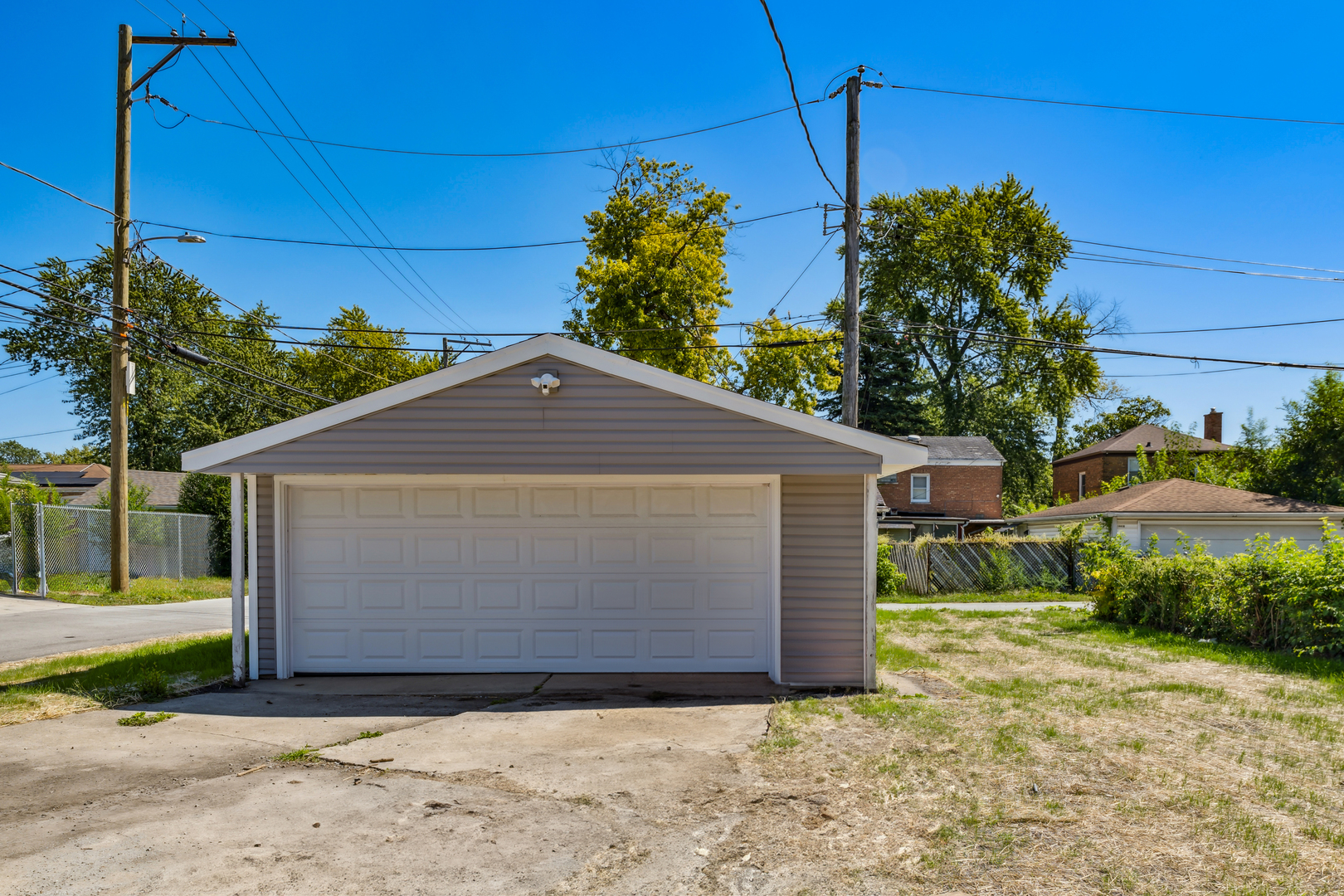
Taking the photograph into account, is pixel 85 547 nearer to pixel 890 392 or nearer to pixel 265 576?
pixel 265 576

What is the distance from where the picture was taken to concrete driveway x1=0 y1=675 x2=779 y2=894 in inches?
158

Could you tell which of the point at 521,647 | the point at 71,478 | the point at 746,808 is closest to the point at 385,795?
the point at 746,808

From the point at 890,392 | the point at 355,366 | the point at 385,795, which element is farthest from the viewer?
the point at 890,392

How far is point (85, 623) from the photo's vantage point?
1377 cm

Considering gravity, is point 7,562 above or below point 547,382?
below

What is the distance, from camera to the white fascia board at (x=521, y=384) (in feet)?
26.7

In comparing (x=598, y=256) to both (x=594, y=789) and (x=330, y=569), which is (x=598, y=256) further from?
(x=594, y=789)

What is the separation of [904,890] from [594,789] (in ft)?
6.73

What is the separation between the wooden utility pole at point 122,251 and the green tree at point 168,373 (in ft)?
53.7

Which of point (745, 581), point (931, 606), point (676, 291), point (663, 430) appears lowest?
point (931, 606)

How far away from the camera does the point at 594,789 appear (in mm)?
5250

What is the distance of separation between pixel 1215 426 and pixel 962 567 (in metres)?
27.1

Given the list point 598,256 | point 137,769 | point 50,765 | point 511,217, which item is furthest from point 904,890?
point 598,256

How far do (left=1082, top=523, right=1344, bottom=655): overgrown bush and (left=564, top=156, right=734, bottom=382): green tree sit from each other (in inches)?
447
